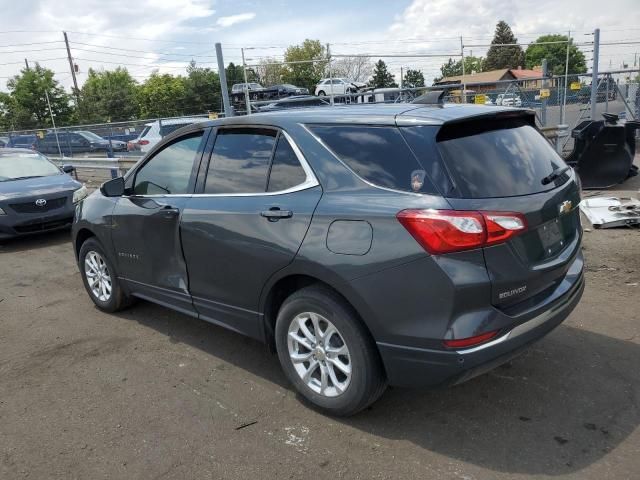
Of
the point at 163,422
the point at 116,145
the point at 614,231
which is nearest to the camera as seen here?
the point at 163,422

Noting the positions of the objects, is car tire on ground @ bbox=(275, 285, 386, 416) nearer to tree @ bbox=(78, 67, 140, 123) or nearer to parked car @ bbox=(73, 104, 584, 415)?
parked car @ bbox=(73, 104, 584, 415)

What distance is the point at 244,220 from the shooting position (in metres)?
3.42

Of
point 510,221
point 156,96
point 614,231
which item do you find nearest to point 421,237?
point 510,221

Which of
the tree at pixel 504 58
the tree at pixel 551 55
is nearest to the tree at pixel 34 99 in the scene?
the tree at pixel 551 55

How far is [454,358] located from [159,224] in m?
2.50

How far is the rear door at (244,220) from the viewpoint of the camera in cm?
320

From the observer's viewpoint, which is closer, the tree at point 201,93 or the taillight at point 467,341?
the taillight at point 467,341

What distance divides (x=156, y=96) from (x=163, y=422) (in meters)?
63.8

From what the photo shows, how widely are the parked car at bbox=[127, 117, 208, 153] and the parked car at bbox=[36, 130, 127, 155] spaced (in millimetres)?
926

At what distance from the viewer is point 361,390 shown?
2959 mm

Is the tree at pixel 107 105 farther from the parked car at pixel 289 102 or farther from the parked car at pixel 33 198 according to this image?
the parked car at pixel 33 198

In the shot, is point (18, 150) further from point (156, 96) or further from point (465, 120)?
point (156, 96)

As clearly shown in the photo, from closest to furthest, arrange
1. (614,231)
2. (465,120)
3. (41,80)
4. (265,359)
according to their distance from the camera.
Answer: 1. (465,120)
2. (265,359)
3. (614,231)
4. (41,80)

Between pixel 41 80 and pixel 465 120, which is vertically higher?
pixel 41 80
